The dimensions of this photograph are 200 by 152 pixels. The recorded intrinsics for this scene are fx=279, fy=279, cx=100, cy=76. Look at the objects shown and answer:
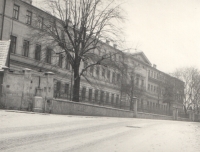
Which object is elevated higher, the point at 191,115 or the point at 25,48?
the point at 25,48

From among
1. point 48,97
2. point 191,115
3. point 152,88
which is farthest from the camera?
point 152,88

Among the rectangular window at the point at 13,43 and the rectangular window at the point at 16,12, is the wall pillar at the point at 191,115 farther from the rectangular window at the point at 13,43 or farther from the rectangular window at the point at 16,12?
the rectangular window at the point at 16,12

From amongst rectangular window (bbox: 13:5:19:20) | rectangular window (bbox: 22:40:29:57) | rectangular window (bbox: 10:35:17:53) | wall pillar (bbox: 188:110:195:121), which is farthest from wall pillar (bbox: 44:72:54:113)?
wall pillar (bbox: 188:110:195:121)

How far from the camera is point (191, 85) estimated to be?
60.8 meters

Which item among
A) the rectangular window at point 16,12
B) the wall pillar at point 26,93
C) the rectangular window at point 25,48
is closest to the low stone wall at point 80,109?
the wall pillar at point 26,93

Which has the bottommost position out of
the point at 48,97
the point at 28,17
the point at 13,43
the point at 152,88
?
the point at 48,97

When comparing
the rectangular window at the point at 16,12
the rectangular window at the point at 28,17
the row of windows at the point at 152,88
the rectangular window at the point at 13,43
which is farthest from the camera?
the row of windows at the point at 152,88

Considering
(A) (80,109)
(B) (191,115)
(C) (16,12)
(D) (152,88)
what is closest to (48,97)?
(A) (80,109)

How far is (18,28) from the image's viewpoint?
33.9m

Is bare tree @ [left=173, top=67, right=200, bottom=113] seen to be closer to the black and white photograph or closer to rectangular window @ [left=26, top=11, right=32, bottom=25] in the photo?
the black and white photograph

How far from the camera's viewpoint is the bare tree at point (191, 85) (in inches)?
2376

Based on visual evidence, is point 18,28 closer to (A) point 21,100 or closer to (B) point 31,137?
(A) point 21,100

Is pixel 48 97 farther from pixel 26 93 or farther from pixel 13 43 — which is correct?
pixel 13 43

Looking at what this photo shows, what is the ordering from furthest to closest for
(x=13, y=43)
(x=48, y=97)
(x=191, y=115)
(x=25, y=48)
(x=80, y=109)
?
(x=191, y=115) < (x=25, y=48) < (x=13, y=43) < (x=80, y=109) < (x=48, y=97)
